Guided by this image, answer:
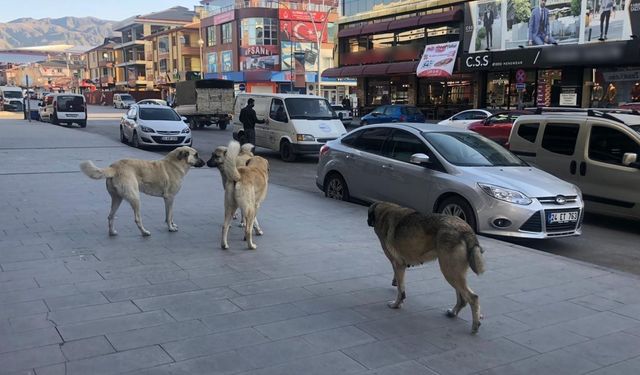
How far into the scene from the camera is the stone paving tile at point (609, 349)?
12.3ft

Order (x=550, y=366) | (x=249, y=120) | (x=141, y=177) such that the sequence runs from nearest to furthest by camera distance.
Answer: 1. (x=550, y=366)
2. (x=141, y=177)
3. (x=249, y=120)

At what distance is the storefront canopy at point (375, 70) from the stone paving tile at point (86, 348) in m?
34.0

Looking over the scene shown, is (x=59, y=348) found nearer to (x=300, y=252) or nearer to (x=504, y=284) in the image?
(x=300, y=252)

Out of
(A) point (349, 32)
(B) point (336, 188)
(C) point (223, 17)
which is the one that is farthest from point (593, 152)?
(C) point (223, 17)

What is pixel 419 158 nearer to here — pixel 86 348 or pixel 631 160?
pixel 631 160

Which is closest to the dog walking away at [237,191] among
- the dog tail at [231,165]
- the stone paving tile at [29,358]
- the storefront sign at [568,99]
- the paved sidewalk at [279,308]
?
the dog tail at [231,165]

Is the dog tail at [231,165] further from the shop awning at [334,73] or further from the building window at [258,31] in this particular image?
the building window at [258,31]

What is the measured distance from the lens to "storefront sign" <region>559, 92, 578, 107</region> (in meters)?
28.3

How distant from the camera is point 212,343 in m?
3.83

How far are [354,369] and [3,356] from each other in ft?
7.34

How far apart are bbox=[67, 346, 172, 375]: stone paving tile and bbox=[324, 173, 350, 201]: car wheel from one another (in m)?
6.12

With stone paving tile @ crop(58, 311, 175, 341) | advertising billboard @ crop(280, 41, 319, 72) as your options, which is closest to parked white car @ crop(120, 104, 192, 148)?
stone paving tile @ crop(58, 311, 175, 341)

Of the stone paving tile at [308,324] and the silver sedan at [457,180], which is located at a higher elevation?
the silver sedan at [457,180]

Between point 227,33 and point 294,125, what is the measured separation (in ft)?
175
